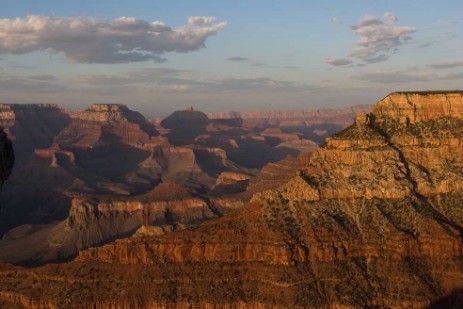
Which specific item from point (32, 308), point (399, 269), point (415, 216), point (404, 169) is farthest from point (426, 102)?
point (32, 308)

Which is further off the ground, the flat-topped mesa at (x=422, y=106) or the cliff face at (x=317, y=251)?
the flat-topped mesa at (x=422, y=106)

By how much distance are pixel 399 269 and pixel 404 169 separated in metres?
20.1

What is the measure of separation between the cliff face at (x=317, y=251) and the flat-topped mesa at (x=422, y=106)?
4559 millimetres

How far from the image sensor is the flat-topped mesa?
105 m

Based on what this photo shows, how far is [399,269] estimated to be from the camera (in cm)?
8406

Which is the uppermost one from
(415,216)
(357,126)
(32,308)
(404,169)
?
(357,126)

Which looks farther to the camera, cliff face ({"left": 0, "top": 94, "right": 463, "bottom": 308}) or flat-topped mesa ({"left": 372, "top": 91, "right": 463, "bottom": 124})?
flat-topped mesa ({"left": 372, "top": 91, "right": 463, "bottom": 124})

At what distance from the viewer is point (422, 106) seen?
106 meters

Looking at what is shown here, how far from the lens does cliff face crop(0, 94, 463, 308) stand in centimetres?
8275

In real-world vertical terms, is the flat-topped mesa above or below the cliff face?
above

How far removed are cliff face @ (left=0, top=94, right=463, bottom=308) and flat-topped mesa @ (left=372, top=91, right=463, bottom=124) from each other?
4559 mm

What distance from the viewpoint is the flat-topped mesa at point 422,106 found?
10462cm

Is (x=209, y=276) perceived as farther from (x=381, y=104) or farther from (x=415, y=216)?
(x=381, y=104)

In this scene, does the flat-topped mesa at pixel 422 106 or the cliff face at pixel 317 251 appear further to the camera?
the flat-topped mesa at pixel 422 106
